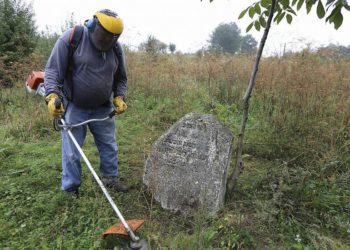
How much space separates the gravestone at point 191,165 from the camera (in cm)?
362

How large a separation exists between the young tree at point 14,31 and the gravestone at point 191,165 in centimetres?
645

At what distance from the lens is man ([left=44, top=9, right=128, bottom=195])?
3.45m

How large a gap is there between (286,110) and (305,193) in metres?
1.78

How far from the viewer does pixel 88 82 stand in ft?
11.8

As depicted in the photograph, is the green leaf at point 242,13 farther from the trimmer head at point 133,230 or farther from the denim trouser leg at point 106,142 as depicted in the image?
the trimmer head at point 133,230

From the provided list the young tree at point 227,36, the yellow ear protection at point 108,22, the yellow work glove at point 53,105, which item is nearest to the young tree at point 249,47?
the yellow ear protection at point 108,22

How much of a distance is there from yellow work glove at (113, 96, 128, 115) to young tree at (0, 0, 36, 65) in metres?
Result: 5.91

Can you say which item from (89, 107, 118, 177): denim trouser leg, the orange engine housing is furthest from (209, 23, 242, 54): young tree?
(89, 107, 118, 177): denim trouser leg

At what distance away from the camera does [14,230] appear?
342 centimetres

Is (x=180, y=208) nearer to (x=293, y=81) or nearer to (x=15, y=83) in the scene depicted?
(x=293, y=81)

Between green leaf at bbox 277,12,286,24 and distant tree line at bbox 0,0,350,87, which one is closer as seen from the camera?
green leaf at bbox 277,12,286,24

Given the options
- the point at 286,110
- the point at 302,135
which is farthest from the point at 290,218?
the point at 286,110

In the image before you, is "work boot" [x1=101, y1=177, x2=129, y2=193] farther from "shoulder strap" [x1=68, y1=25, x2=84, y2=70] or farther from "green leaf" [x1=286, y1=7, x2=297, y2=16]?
"green leaf" [x1=286, y1=7, x2=297, y2=16]

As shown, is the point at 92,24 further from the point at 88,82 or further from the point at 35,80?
the point at 35,80
